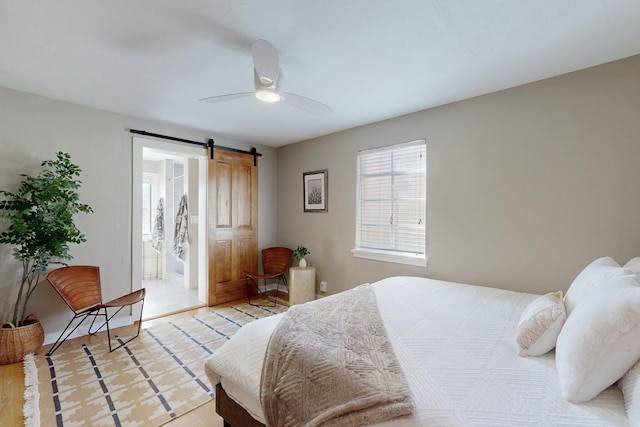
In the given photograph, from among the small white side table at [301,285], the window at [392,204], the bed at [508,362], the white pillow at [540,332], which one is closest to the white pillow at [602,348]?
the bed at [508,362]

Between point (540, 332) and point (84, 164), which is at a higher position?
point (84, 164)

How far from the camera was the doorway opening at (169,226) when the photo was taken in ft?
11.1

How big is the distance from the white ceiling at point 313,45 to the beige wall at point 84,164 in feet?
0.71

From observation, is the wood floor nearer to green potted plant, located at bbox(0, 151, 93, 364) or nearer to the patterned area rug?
the patterned area rug

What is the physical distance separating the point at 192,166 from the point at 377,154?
309 centimetres

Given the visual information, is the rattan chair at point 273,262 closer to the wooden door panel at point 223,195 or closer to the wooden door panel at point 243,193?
the wooden door panel at point 243,193

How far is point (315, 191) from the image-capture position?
162 inches

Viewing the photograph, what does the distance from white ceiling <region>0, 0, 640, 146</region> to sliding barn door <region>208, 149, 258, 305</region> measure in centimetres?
143

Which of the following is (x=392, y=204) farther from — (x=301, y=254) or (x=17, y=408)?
(x=17, y=408)

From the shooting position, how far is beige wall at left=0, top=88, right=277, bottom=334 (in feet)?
8.47

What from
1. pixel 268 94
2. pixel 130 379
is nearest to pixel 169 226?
pixel 130 379

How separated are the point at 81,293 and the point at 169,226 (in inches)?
109

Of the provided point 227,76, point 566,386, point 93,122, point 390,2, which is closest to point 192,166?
point 93,122

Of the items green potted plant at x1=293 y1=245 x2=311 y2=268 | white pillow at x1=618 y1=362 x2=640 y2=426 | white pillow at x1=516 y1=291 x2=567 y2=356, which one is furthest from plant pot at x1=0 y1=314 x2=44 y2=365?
white pillow at x1=618 y1=362 x2=640 y2=426
